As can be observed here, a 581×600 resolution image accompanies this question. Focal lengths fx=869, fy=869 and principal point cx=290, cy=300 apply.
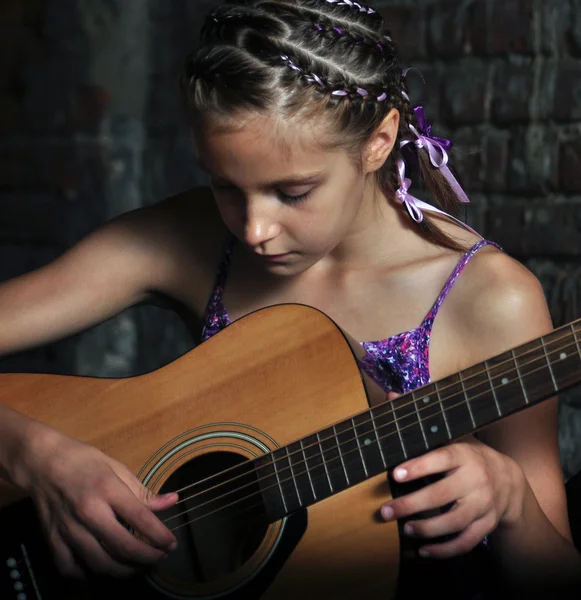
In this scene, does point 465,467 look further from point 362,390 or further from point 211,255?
point 211,255

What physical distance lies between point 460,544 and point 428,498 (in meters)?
0.07

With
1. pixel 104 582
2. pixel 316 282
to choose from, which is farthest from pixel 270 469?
pixel 316 282

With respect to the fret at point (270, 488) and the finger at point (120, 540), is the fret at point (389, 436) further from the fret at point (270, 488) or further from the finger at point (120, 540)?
the finger at point (120, 540)

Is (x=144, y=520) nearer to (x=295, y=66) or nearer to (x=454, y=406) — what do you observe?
(x=454, y=406)

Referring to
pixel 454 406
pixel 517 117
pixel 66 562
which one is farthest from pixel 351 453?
pixel 517 117

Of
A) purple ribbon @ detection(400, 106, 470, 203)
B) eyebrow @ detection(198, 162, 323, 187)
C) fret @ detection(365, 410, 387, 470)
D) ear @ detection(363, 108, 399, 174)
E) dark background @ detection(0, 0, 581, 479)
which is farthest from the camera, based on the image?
dark background @ detection(0, 0, 581, 479)

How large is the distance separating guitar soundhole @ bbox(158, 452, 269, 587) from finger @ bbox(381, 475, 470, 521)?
0.55 ft

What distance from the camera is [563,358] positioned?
2.62ft

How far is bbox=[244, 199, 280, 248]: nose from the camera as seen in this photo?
3.34ft

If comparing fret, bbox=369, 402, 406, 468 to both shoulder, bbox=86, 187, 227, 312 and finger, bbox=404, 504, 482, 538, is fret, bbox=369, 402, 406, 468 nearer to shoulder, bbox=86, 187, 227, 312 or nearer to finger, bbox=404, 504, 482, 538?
finger, bbox=404, 504, 482, 538

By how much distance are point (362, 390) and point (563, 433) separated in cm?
65

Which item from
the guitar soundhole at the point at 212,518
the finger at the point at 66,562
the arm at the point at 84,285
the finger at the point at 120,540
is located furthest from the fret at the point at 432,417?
the arm at the point at 84,285

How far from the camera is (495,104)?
1447 mm

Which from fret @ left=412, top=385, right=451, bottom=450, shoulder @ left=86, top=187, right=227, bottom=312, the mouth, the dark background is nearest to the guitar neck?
fret @ left=412, top=385, right=451, bottom=450
